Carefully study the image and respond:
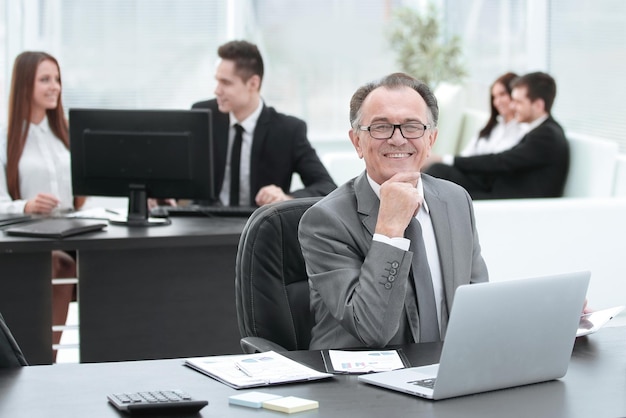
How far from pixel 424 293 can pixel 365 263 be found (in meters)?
0.20

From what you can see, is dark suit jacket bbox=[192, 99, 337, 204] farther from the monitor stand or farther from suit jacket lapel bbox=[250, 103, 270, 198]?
the monitor stand

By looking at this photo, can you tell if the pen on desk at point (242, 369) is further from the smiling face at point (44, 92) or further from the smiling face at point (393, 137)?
the smiling face at point (44, 92)

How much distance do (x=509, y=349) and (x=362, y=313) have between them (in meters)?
0.46

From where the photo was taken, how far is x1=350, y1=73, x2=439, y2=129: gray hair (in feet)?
8.35

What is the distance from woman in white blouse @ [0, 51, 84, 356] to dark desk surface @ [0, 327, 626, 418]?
2587mm

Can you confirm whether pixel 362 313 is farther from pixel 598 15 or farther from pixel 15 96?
pixel 598 15

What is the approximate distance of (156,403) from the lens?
70.0 inches

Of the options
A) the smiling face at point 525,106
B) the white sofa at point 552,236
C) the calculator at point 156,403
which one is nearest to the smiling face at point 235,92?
the white sofa at point 552,236

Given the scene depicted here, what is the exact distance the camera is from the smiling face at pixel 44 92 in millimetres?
4816

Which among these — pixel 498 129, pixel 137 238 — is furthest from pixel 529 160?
pixel 137 238

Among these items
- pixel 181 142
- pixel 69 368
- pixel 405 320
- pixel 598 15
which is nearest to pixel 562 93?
pixel 598 15

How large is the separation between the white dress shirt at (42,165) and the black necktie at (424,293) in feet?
8.58

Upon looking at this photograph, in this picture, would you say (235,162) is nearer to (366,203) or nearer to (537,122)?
(366,203)

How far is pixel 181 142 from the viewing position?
4.15 metres
